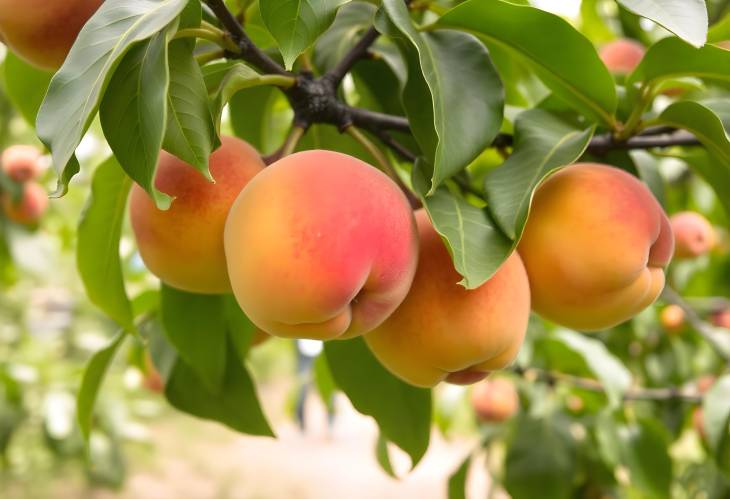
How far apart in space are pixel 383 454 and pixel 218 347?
1.51ft

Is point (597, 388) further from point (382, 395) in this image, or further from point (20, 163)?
point (20, 163)

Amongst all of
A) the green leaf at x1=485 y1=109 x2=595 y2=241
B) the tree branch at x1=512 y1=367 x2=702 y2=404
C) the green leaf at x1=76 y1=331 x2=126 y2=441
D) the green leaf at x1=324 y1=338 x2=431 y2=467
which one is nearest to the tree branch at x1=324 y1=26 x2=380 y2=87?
the green leaf at x1=485 y1=109 x2=595 y2=241

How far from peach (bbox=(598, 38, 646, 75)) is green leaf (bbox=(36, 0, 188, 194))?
682 millimetres

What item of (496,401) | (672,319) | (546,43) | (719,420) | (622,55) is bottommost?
(496,401)

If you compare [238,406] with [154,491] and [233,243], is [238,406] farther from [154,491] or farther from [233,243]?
[154,491]

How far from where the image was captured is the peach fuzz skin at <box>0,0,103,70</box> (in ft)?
1.58

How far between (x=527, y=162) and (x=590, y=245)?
81mm

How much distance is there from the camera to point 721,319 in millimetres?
1464

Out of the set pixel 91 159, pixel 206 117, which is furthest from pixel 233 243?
pixel 91 159

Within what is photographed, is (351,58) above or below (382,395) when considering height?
above

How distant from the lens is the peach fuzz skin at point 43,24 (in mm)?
482

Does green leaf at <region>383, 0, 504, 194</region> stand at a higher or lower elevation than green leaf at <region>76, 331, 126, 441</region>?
higher

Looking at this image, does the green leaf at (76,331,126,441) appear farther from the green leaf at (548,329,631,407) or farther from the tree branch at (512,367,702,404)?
the tree branch at (512,367,702,404)

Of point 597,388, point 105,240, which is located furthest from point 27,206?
point 597,388
